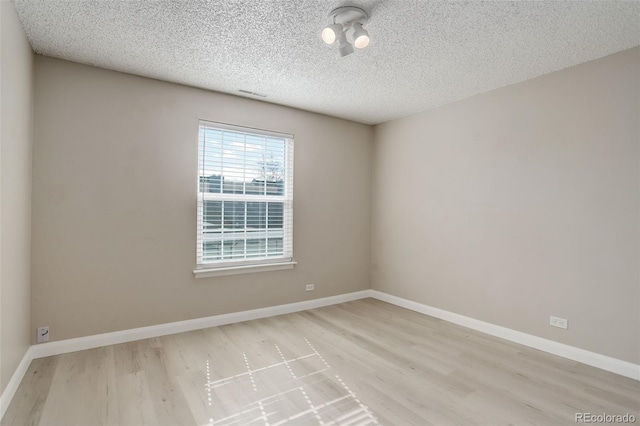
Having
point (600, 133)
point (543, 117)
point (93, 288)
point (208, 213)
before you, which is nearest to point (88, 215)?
point (93, 288)

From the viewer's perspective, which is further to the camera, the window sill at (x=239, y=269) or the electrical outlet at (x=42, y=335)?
the window sill at (x=239, y=269)

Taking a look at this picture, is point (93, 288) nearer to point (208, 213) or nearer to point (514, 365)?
point (208, 213)

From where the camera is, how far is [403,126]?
15.3 feet

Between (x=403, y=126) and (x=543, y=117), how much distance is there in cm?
180

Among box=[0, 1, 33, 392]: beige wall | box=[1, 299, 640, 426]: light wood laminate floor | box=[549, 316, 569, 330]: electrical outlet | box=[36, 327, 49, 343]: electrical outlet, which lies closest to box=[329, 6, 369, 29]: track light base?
box=[0, 1, 33, 392]: beige wall

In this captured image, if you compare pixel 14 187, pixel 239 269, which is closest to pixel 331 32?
pixel 14 187

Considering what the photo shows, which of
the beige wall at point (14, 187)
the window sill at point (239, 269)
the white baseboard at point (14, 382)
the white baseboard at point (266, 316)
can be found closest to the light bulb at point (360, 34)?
the beige wall at point (14, 187)

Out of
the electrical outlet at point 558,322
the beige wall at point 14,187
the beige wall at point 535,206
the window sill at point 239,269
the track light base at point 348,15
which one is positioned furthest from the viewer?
the window sill at point 239,269

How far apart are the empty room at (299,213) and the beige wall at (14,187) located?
3 centimetres

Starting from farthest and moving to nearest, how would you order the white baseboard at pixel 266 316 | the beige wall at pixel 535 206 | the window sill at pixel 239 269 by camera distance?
1. the window sill at pixel 239 269
2. the beige wall at pixel 535 206
3. the white baseboard at pixel 266 316

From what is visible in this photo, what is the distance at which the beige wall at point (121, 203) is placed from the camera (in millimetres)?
2916

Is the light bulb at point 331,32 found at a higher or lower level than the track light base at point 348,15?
lower

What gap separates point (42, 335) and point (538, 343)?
4600 millimetres

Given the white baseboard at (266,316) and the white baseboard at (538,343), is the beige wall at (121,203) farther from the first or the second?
the white baseboard at (538,343)
